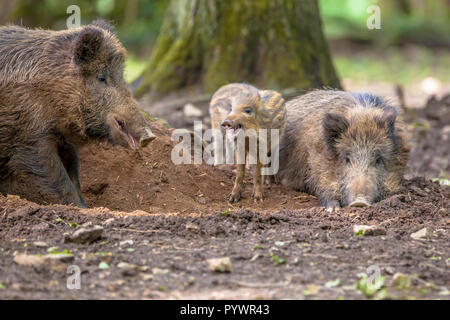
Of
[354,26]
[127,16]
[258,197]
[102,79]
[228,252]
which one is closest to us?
[228,252]

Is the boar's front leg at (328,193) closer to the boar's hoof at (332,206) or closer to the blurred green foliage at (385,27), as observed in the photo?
the boar's hoof at (332,206)

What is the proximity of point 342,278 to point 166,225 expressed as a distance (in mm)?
1605

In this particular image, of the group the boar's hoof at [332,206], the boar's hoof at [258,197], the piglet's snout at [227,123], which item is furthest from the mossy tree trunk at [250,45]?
the piglet's snout at [227,123]

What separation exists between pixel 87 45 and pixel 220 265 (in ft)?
9.74

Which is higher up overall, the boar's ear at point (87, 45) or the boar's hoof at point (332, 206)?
the boar's ear at point (87, 45)

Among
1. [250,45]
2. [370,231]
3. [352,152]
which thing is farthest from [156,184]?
[250,45]

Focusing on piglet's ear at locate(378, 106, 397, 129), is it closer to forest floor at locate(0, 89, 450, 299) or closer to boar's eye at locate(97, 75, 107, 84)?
forest floor at locate(0, 89, 450, 299)

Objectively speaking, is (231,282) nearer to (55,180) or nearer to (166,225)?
(166,225)

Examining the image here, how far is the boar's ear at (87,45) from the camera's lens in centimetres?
627

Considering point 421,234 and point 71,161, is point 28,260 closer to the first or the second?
point 71,161

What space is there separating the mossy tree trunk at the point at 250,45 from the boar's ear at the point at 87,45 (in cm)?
398

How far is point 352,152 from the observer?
6832 mm

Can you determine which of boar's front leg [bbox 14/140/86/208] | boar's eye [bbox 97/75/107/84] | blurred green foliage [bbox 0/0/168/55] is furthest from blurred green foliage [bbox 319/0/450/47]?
boar's front leg [bbox 14/140/86/208]

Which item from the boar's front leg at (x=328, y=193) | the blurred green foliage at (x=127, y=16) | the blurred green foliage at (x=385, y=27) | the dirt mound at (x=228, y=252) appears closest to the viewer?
the dirt mound at (x=228, y=252)
